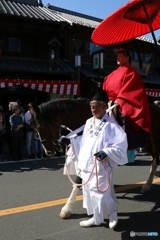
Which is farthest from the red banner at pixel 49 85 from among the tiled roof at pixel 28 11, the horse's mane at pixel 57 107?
the horse's mane at pixel 57 107

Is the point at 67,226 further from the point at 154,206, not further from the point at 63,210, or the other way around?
the point at 154,206

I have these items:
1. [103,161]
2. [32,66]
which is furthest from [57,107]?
[32,66]

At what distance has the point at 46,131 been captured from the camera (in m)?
4.66

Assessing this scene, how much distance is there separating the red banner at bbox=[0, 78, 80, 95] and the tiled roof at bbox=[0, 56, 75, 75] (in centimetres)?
159

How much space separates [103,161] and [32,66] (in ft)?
35.2

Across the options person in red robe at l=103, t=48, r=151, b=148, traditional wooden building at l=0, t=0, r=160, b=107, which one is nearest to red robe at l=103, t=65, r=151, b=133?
person in red robe at l=103, t=48, r=151, b=148

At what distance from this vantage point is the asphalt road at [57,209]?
3.97 metres

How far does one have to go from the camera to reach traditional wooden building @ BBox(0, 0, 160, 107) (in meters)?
13.3

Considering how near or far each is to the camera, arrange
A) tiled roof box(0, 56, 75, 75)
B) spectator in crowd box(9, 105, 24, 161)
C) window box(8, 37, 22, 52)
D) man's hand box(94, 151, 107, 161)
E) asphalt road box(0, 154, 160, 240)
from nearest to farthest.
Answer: man's hand box(94, 151, 107, 161) < asphalt road box(0, 154, 160, 240) < spectator in crowd box(9, 105, 24, 161) < tiled roof box(0, 56, 75, 75) < window box(8, 37, 22, 52)

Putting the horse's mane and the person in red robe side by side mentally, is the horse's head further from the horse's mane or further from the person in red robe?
the person in red robe

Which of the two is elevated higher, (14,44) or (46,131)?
(14,44)

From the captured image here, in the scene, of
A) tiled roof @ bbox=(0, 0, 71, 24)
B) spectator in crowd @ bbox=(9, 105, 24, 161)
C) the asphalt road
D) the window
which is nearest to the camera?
the asphalt road

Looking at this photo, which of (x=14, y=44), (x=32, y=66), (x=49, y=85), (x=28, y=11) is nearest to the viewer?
(x=49, y=85)

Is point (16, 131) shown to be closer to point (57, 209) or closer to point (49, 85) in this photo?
point (49, 85)
